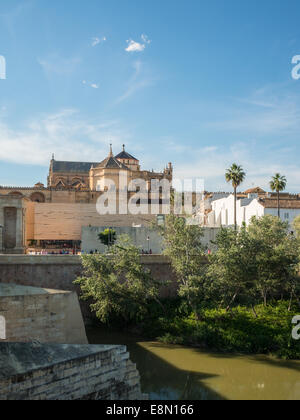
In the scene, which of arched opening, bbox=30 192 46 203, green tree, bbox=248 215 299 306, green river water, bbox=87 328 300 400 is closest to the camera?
green river water, bbox=87 328 300 400

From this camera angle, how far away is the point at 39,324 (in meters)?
16.4

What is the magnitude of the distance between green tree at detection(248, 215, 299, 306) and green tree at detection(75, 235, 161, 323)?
5.94 meters

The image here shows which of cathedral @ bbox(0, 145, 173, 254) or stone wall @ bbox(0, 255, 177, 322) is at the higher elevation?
cathedral @ bbox(0, 145, 173, 254)

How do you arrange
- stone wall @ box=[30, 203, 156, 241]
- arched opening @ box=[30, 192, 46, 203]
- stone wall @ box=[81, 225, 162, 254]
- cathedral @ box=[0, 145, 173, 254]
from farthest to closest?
arched opening @ box=[30, 192, 46, 203], stone wall @ box=[30, 203, 156, 241], cathedral @ box=[0, 145, 173, 254], stone wall @ box=[81, 225, 162, 254]

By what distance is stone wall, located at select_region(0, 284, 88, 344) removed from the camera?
52.2ft

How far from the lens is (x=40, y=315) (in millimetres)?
16578

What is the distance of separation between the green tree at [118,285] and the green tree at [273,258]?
19.5 ft

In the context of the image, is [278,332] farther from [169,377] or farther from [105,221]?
[105,221]

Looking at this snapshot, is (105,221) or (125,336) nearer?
(125,336)

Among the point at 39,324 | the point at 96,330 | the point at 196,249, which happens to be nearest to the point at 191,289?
the point at 196,249

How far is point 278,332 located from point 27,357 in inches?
599

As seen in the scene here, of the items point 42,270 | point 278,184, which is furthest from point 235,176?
point 42,270

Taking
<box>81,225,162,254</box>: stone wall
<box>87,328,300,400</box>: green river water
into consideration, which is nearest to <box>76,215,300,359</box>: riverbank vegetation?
<box>87,328,300,400</box>: green river water

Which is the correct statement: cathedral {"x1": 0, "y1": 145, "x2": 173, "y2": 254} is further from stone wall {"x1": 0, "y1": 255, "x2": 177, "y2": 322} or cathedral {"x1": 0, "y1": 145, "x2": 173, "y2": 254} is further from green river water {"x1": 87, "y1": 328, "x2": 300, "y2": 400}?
green river water {"x1": 87, "y1": 328, "x2": 300, "y2": 400}
